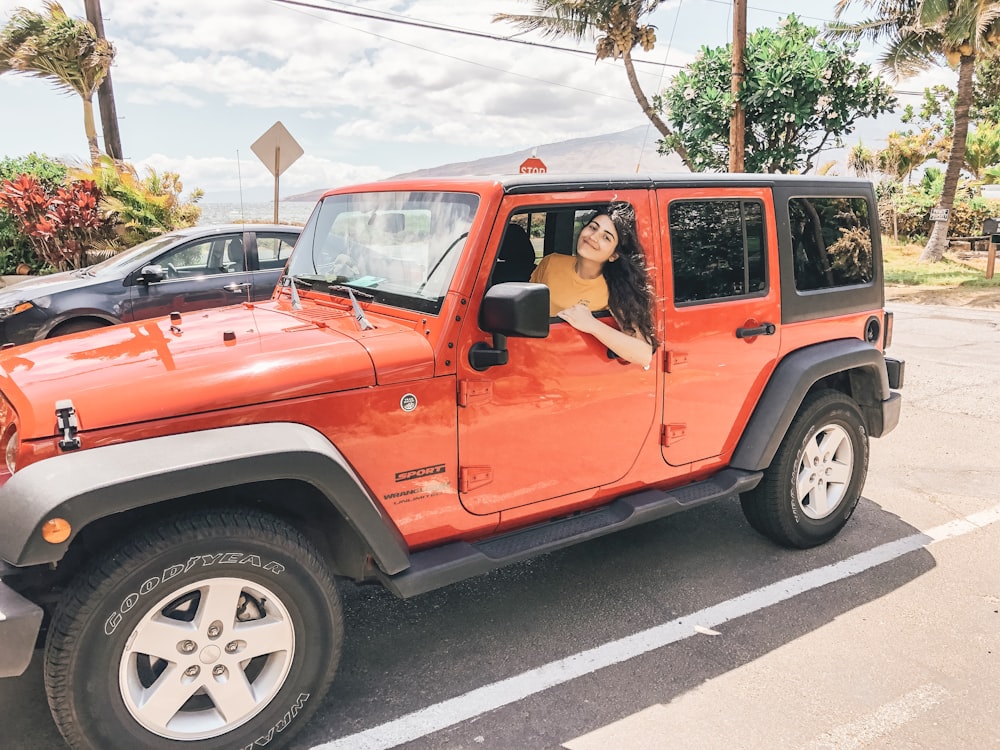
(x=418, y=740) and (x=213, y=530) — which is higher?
(x=213, y=530)

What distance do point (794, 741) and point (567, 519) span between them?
1.14 m

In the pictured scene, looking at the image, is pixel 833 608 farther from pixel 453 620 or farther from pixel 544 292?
pixel 544 292

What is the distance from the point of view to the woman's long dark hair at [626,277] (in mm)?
3109

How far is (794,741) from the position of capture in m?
2.58

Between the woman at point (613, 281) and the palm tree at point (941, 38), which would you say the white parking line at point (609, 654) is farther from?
the palm tree at point (941, 38)

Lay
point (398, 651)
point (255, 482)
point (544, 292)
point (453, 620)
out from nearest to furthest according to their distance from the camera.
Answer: point (255, 482) < point (544, 292) < point (398, 651) < point (453, 620)

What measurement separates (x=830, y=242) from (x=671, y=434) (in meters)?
1.45

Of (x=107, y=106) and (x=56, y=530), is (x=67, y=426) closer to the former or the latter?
(x=56, y=530)

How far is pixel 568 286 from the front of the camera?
3100 millimetres

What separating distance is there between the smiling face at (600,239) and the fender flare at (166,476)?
1320 mm

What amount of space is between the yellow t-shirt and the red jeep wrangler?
10 cm

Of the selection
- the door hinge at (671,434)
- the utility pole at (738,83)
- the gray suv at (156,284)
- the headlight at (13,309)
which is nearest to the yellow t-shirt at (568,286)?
the door hinge at (671,434)

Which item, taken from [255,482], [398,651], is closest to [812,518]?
[398,651]

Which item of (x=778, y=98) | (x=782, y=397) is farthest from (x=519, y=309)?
(x=778, y=98)
